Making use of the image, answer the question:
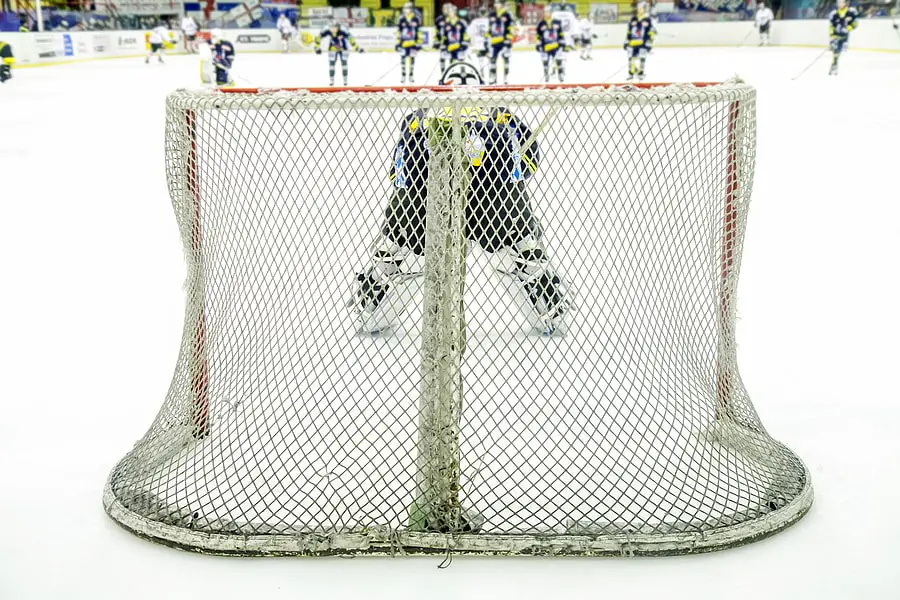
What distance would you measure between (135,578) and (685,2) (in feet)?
86.5

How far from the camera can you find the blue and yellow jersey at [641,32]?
48.2ft

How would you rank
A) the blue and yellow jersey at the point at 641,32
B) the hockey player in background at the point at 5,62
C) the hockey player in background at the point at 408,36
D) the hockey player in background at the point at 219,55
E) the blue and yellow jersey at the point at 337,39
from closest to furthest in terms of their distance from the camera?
the hockey player in background at the point at 219,55 → the hockey player in background at the point at 5,62 → the blue and yellow jersey at the point at 337,39 → the hockey player in background at the point at 408,36 → the blue and yellow jersey at the point at 641,32

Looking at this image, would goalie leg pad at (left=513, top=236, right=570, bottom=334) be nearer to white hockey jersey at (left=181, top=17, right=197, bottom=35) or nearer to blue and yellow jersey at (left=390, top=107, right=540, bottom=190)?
blue and yellow jersey at (left=390, top=107, right=540, bottom=190)

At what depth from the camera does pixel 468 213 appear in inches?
81.9

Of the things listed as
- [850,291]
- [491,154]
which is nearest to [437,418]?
[491,154]

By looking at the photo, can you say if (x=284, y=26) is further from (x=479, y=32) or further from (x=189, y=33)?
(x=479, y=32)

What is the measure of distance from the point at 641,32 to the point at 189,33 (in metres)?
12.8

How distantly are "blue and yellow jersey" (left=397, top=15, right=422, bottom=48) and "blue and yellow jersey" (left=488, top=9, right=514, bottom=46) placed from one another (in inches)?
50.8

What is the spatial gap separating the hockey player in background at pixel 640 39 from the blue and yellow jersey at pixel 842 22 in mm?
2915

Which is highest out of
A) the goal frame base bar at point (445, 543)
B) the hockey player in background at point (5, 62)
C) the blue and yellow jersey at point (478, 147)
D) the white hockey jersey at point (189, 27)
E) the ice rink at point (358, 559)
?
the blue and yellow jersey at point (478, 147)

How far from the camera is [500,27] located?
49.2 ft

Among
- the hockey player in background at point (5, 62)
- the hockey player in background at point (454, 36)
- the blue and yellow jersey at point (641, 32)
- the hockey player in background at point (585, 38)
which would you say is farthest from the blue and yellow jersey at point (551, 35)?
the hockey player in background at point (5, 62)

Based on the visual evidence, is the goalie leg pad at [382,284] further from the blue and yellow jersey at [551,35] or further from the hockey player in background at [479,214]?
the blue and yellow jersey at [551,35]

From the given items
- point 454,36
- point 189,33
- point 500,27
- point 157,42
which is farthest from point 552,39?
point 189,33
